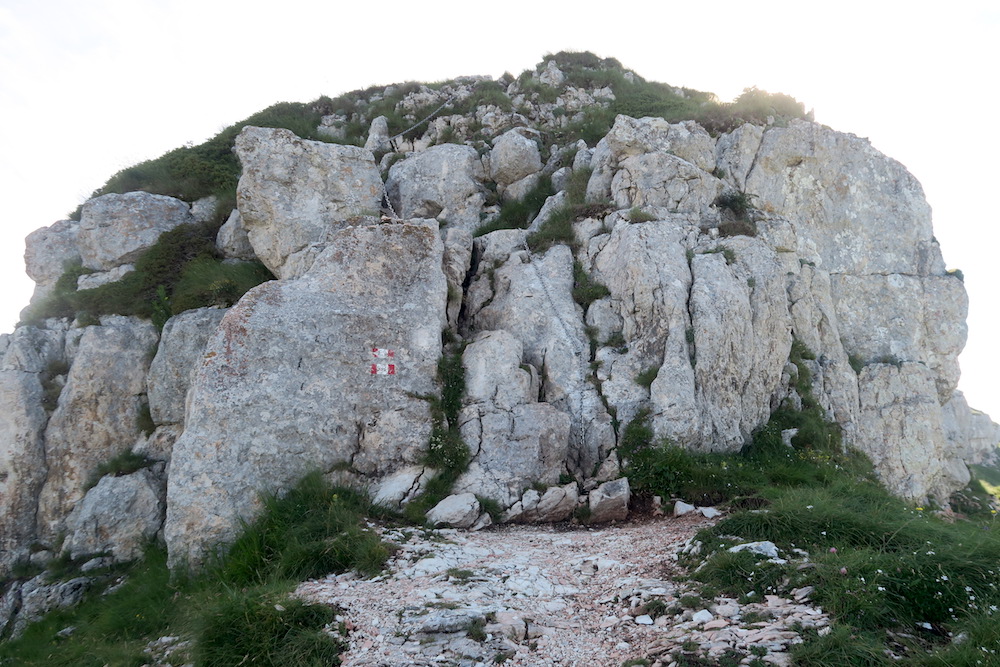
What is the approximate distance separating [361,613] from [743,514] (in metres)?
5.90

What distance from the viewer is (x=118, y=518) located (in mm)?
13703

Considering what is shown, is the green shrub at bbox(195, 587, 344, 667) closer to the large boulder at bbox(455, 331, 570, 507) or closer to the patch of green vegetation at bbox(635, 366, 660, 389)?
the large boulder at bbox(455, 331, 570, 507)

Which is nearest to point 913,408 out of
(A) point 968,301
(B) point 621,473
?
(A) point 968,301

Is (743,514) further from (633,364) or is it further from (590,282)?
(590,282)

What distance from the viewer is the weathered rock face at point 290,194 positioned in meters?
16.4

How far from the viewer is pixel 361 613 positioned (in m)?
7.14

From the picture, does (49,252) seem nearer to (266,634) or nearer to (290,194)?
(290,194)

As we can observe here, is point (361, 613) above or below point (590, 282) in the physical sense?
below

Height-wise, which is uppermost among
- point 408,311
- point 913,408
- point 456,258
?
point 456,258

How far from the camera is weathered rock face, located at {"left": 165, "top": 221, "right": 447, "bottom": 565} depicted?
10742mm

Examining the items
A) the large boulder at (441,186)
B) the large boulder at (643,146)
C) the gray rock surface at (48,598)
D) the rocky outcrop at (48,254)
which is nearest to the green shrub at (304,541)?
the gray rock surface at (48,598)

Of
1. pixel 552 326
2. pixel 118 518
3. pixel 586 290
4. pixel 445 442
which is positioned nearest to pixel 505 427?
pixel 445 442

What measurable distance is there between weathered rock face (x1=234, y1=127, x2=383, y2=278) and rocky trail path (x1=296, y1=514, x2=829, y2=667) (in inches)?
381

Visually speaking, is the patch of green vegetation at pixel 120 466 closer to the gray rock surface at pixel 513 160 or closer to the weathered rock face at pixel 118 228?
the weathered rock face at pixel 118 228
